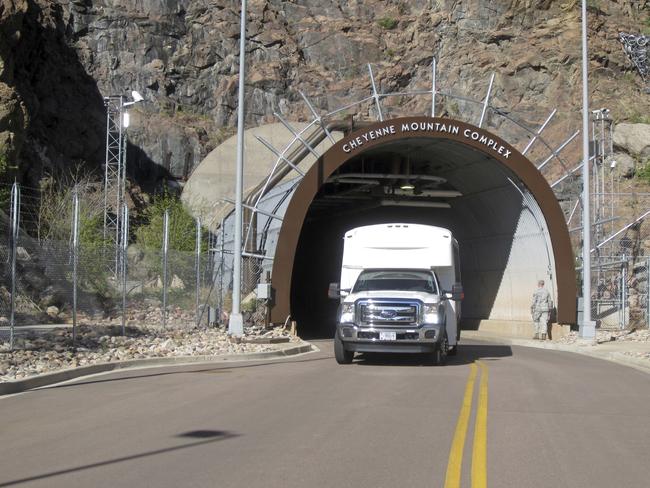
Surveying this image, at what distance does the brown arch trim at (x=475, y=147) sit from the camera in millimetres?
29016

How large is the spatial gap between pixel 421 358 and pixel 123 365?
295 inches

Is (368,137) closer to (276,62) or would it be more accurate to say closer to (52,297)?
(52,297)

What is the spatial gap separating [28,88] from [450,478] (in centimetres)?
5507

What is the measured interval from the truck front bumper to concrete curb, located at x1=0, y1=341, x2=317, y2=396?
10.8 ft

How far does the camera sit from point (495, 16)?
82.6 m

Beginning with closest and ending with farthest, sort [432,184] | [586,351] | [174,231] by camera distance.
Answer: [586,351] < [432,184] < [174,231]

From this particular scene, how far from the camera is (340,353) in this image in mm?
19125

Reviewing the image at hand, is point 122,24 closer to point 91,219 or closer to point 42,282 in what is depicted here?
point 91,219

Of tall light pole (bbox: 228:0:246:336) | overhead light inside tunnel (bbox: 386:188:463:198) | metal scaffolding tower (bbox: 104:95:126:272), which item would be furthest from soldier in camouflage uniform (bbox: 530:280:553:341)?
metal scaffolding tower (bbox: 104:95:126:272)

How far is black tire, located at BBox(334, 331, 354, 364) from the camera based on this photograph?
1902cm

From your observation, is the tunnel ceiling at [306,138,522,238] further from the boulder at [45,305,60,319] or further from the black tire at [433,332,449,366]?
the black tire at [433,332,449,366]

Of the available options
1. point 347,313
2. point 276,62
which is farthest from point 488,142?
point 276,62

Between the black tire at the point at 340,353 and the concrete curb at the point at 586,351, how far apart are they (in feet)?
22.0

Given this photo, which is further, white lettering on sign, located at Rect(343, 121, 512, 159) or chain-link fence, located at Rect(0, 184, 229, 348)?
white lettering on sign, located at Rect(343, 121, 512, 159)
